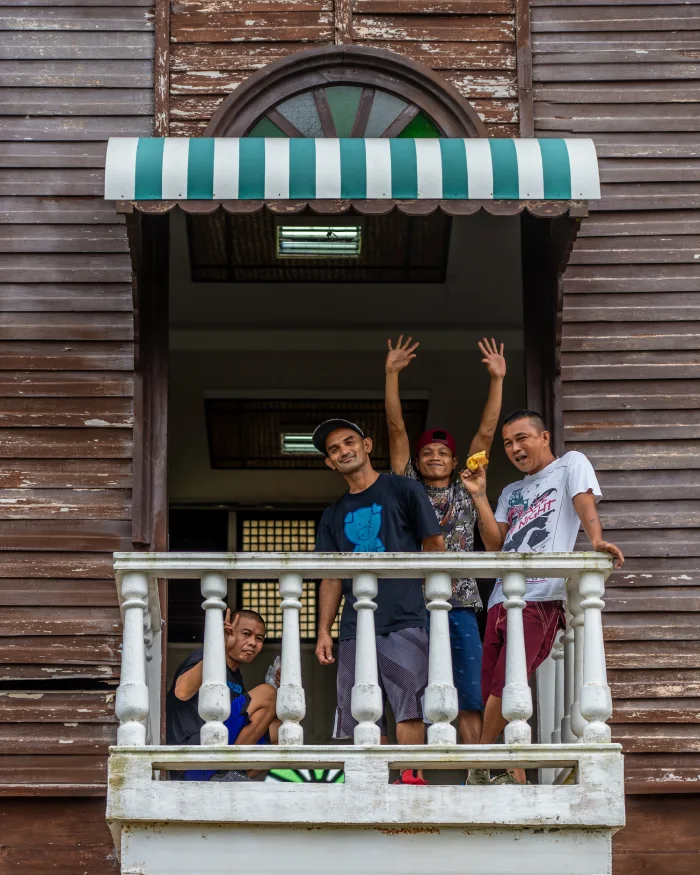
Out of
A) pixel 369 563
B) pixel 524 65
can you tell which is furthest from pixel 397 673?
pixel 524 65

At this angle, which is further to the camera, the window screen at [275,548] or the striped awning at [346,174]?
the window screen at [275,548]

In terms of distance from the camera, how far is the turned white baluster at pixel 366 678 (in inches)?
232

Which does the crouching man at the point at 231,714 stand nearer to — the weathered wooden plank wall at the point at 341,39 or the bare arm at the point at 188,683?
the bare arm at the point at 188,683

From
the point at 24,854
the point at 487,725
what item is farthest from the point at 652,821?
the point at 24,854

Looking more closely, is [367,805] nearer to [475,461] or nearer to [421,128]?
[475,461]

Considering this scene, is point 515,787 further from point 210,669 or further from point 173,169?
point 173,169

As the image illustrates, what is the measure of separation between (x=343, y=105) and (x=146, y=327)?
183 cm

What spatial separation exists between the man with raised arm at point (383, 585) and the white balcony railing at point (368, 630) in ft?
1.64

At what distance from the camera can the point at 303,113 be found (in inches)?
336

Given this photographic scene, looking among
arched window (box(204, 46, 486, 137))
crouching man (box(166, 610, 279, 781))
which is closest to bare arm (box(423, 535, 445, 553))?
crouching man (box(166, 610, 279, 781))

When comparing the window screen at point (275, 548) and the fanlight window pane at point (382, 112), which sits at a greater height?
the fanlight window pane at point (382, 112)

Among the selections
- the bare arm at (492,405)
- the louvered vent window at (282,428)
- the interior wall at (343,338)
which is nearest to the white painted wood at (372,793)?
the bare arm at (492,405)

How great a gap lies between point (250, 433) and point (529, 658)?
6004mm

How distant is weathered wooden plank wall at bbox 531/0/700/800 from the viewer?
7672 millimetres
